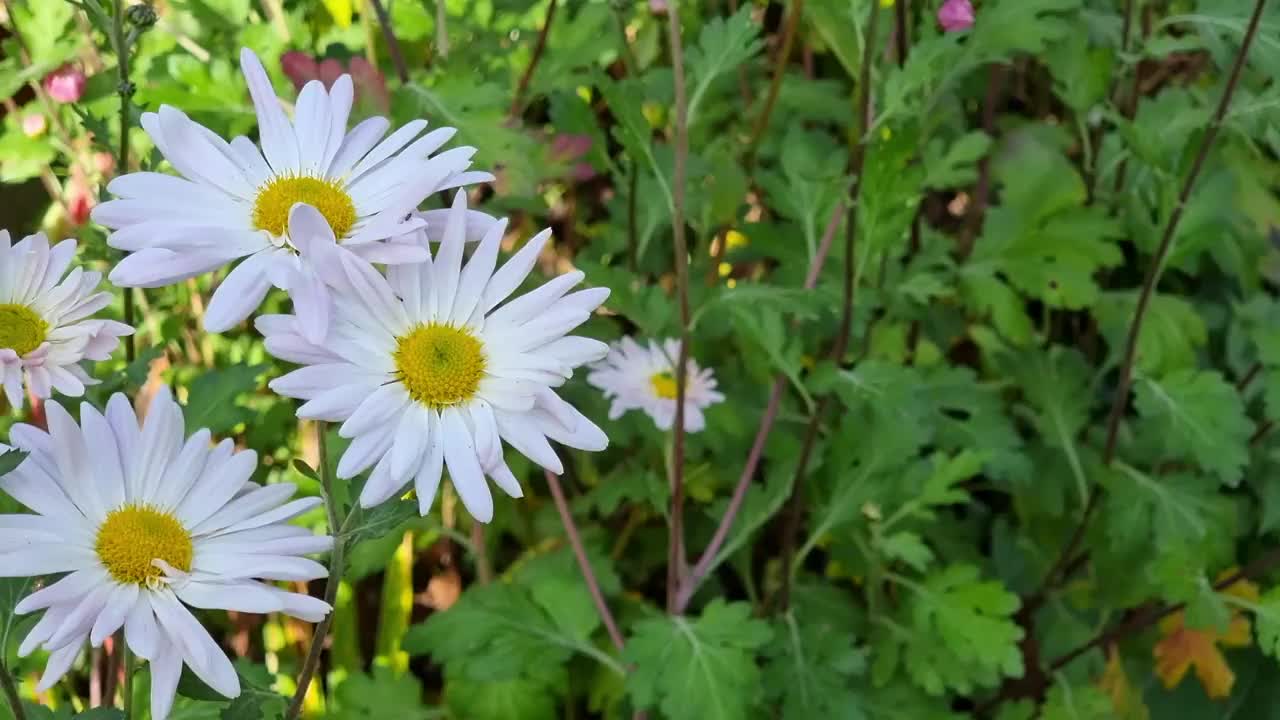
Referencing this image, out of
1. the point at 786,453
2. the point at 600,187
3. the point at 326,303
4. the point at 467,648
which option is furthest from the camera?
the point at 600,187

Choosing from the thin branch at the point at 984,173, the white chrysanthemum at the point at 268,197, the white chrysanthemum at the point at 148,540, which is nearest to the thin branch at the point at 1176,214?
→ the thin branch at the point at 984,173

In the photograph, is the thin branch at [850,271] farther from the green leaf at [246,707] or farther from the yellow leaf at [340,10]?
the yellow leaf at [340,10]

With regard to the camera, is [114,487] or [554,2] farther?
[554,2]

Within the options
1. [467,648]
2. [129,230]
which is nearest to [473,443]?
[129,230]

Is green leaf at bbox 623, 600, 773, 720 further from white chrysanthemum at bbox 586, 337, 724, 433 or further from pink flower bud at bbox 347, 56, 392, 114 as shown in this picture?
pink flower bud at bbox 347, 56, 392, 114

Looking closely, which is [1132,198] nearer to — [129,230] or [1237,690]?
[1237,690]

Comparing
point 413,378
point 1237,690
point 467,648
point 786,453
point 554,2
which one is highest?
point 554,2

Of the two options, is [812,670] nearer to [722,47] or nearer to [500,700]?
[500,700]
